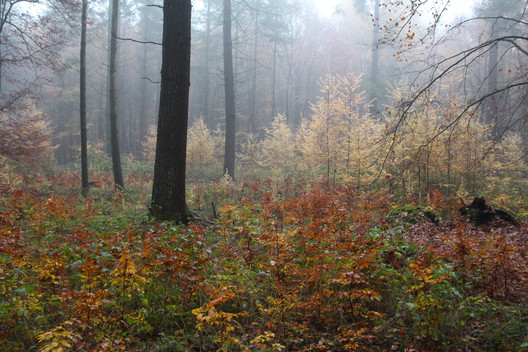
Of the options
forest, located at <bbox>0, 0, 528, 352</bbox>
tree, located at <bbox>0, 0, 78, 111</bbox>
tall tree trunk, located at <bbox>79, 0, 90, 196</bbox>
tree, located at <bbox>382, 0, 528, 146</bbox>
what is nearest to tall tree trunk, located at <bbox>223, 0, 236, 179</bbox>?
forest, located at <bbox>0, 0, 528, 352</bbox>

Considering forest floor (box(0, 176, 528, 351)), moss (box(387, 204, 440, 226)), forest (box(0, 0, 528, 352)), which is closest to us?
forest floor (box(0, 176, 528, 351))

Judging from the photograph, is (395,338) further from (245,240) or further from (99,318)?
(99,318)

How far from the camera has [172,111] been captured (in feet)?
19.4

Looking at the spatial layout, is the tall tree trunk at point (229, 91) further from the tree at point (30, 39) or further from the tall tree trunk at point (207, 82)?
the tall tree trunk at point (207, 82)

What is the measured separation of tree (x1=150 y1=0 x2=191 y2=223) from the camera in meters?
5.92

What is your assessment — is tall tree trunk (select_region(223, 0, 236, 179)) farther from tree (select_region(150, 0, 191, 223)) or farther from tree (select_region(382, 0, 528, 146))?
tree (select_region(150, 0, 191, 223))

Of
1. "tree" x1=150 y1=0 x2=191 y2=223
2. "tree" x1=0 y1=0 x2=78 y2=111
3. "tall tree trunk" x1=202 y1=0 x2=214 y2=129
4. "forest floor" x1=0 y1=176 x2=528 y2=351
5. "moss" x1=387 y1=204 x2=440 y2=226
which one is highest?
"tall tree trunk" x1=202 y1=0 x2=214 y2=129

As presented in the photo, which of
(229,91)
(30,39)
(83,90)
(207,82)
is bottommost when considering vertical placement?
(83,90)

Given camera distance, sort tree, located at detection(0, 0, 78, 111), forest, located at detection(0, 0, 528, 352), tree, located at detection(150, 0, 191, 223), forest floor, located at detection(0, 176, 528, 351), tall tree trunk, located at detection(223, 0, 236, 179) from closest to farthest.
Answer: forest floor, located at detection(0, 176, 528, 351)
forest, located at detection(0, 0, 528, 352)
tree, located at detection(150, 0, 191, 223)
tree, located at detection(0, 0, 78, 111)
tall tree trunk, located at detection(223, 0, 236, 179)

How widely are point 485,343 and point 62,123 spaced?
131 feet

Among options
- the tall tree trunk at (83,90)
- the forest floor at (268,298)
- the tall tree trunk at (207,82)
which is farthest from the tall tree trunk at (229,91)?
the tall tree trunk at (207,82)

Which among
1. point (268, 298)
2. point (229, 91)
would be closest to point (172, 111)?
point (268, 298)

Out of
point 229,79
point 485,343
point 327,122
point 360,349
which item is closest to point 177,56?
point 360,349

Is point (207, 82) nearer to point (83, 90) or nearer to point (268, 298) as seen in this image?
point (83, 90)
